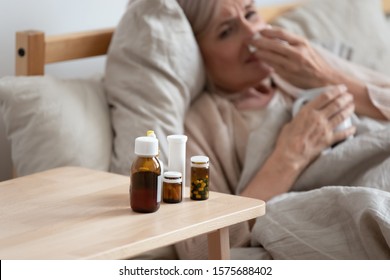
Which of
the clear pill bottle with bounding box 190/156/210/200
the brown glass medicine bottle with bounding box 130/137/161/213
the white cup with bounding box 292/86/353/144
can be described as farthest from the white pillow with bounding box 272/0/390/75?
the brown glass medicine bottle with bounding box 130/137/161/213

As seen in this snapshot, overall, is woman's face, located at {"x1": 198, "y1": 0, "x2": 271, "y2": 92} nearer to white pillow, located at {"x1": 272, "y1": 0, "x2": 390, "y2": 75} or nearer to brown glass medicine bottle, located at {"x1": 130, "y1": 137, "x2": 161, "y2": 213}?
white pillow, located at {"x1": 272, "y1": 0, "x2": 390, "y2": 75}

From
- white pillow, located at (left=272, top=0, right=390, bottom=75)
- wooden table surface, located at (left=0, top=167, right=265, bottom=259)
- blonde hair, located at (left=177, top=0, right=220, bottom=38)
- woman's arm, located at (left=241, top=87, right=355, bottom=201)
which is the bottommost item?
woman's arm, located at (left=241, top=87, right=355, bottom=201)

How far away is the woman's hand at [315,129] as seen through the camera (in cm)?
209

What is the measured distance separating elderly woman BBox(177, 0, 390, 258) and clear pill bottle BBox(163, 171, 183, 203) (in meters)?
0.58

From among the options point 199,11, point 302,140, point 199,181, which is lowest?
point 302,140

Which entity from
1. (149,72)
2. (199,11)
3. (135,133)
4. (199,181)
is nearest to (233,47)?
(199,11)

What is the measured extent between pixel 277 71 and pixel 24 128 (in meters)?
0.69

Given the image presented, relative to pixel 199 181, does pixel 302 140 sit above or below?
below

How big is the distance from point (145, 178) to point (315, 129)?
31.0 inches

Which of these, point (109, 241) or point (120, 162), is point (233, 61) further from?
point (109, 241)

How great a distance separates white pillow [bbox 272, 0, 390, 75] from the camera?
2.60 metres

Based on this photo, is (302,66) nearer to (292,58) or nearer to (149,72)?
(292,58)

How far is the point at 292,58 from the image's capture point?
7.33 feet

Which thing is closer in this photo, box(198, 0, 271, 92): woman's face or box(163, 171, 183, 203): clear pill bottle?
box(163, 171, 183, 203): clear pill bottle
